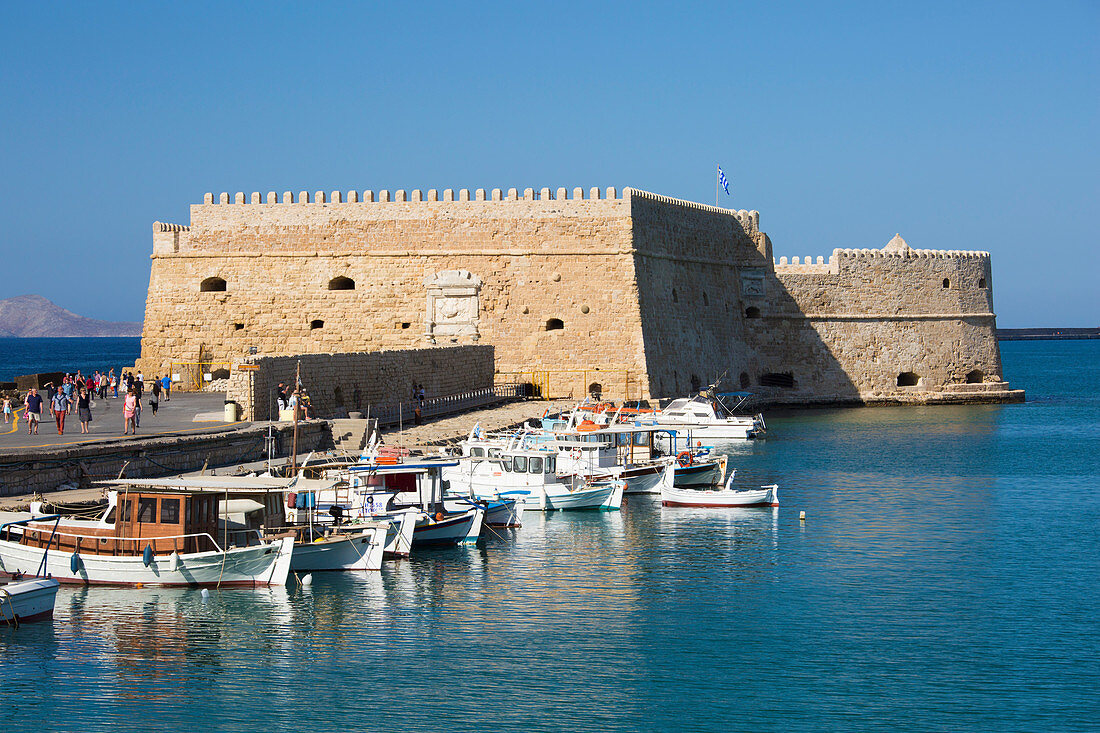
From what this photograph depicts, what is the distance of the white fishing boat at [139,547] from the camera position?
13.4 meters

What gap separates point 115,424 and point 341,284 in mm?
11833

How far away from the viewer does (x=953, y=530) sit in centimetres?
1848

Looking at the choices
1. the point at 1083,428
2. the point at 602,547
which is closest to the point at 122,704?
the point at 602,547

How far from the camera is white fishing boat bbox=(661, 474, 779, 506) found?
66.8ft

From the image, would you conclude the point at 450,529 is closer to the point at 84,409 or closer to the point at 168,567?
the point at 168,567

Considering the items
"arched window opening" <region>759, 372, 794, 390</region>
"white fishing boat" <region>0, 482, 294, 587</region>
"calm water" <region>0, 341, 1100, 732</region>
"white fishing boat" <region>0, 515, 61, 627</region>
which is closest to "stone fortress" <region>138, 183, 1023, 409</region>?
"arched window opening" <region>759, 372, 794, 390</region>

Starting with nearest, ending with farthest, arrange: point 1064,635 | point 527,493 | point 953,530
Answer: point 1064,635, point 953,530, point 527,493

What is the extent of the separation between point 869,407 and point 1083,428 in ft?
21.2

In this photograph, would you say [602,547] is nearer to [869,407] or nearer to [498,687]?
[498,687]

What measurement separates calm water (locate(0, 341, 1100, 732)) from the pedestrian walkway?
15.1 feet

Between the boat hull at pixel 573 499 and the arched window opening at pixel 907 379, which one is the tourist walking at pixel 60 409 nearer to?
the boat hull at pixel 573 499

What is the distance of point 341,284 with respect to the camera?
103ft

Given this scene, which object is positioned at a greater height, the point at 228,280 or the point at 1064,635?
the point at 228,280

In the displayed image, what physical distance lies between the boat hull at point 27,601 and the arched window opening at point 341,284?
757 inches
